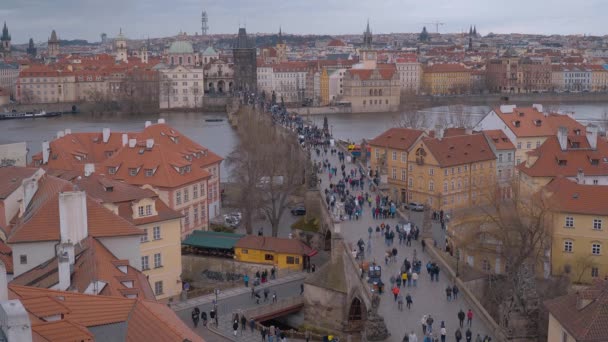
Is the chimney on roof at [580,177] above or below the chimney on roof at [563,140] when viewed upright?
below

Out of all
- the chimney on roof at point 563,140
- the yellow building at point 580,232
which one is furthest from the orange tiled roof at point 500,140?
the yellow building at point 580,232

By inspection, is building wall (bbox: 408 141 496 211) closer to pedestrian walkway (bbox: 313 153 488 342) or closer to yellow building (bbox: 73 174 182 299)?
pedestrian walkway (bbox: 313 153 488 342)

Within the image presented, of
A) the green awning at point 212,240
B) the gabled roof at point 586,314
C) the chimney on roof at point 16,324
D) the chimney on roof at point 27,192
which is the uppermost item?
the chimney on roof at point 16,324

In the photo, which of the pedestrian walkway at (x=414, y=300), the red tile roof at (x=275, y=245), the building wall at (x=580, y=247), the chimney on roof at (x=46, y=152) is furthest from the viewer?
the chimney on roof at (x=46, y=152)

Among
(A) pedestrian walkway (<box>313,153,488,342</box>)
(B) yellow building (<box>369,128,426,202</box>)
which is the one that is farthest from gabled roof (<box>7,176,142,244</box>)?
(B) yellow building (<box>369,128,426,202</box>)

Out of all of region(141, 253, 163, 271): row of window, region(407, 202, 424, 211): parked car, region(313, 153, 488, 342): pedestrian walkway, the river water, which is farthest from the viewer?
the river water

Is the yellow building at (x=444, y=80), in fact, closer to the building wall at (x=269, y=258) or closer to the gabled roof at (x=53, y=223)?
the building wall at (x=269, y=258)

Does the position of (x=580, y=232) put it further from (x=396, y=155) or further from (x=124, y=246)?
(x=124, y=246)
